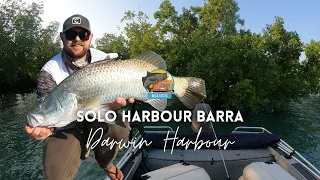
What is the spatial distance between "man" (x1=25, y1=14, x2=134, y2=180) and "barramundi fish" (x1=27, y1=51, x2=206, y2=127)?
5.2 inches

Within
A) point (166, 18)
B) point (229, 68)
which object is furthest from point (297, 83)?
point (166, 18)

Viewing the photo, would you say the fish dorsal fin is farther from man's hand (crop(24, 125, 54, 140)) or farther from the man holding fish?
man's hand (crop(24, 125, 54, 140))

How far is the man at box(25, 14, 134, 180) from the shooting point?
2.98m

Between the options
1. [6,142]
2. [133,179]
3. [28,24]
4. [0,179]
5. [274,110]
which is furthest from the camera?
[28,24]

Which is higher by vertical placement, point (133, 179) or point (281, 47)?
point (281, 47)

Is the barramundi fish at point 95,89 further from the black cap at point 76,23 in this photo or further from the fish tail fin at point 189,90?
the black cap at point 76,23

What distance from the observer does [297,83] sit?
22.1 meters

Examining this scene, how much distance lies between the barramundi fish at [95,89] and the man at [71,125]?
0.13 metres

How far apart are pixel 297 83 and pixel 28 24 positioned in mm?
36864

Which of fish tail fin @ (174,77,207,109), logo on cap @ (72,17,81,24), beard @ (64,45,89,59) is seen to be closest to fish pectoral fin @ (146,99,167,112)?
fish tail fin @ (174,77,207,109)

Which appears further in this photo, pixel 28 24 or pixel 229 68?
pixel 28 24

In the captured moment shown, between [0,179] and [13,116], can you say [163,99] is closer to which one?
[0,179]

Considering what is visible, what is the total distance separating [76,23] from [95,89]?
771mm

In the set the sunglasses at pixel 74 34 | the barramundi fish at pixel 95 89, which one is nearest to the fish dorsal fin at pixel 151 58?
the barramundi fish at pixel 95 89
